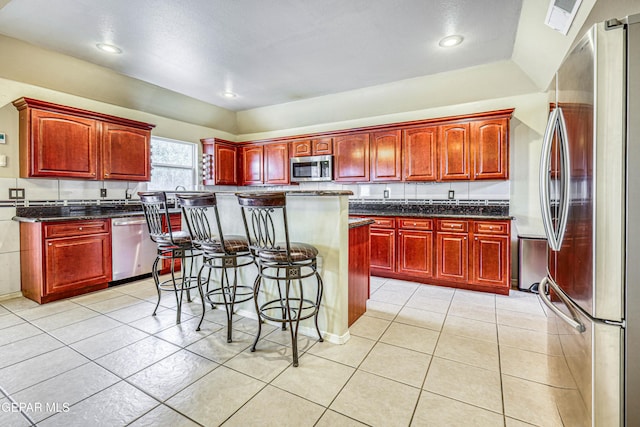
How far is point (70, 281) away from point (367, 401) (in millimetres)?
3580

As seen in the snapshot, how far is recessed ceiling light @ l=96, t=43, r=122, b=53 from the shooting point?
3254 millimetres

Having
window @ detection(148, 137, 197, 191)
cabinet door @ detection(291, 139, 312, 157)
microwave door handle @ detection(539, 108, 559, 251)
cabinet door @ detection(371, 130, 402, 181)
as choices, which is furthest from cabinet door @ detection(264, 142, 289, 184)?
microwave door handle @ detection(539, 108, 559, 251)

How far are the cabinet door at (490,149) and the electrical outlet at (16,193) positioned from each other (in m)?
5.63

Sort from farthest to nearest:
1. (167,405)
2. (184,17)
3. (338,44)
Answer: (338,44) < (184,17) < (167,405)

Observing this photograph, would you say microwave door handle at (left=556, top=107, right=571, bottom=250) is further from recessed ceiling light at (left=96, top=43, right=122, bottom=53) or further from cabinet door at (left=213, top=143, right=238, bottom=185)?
cabinet door at (left=213, top=143, right=238, bottom=185)

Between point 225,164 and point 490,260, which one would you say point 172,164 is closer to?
point 225,164

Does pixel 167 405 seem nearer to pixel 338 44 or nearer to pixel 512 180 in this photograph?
pixel 338 44

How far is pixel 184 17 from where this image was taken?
8.97ft

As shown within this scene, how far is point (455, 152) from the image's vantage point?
4051mm

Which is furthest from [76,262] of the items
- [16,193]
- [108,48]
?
[108,48]

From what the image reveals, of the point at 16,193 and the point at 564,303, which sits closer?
the point at 564,303

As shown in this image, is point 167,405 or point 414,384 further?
point 414,384

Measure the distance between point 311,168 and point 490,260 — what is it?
3120mm

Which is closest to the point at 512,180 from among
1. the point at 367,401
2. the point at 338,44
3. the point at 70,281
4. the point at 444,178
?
the point at 444,178
